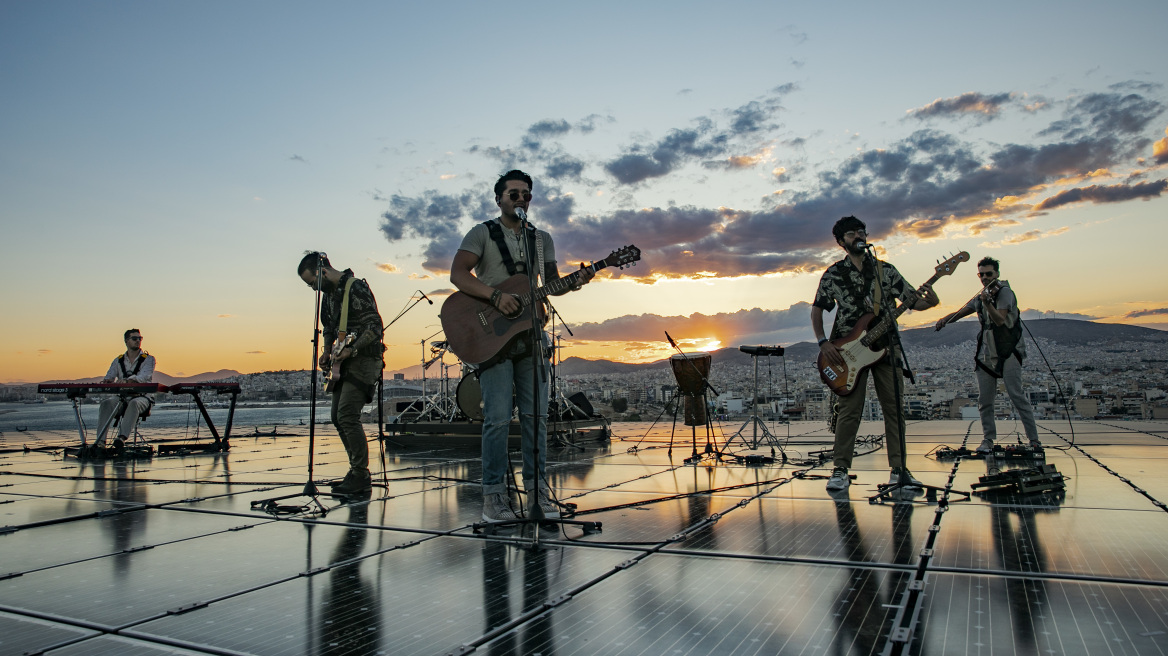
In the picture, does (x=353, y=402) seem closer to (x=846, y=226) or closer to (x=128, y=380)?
(x=846, y=226)

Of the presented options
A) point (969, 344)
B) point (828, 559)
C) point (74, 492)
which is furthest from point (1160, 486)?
point (969, 344)

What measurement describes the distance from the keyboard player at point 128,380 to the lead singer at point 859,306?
30.0 feet

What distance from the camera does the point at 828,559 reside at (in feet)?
8.80

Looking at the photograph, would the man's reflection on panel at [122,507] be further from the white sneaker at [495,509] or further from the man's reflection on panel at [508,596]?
→ the white sneaker at [495,509]

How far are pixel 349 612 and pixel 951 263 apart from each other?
481cm

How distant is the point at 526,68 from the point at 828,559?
11466mm

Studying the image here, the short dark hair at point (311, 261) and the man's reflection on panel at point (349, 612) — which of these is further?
the short dark hair at point (311, 261)

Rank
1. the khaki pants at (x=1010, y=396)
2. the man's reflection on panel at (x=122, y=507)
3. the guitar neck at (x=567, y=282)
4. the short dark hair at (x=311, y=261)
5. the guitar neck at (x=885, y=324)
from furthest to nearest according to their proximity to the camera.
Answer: the khaki pants at (x=1010, y=396) < the short dark hair at (x=311, y=261) < the guitar neck at (x=885, y=324) < the guitar neck at (x=567, y=282) < the man's reflection on panel at (x=122, y=507)

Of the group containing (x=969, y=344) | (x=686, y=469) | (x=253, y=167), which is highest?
(x=253, y=167)

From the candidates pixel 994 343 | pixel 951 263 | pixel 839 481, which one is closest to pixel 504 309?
pixel 839 481

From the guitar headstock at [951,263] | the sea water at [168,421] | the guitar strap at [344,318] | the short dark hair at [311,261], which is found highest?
the short dark hair at [311,261]

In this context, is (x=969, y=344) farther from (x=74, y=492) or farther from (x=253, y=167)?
(x=74, y=492)

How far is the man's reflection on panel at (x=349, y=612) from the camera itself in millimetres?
1851

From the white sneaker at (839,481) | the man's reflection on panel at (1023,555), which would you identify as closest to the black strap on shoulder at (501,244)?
the white sneaker at (839,481)
